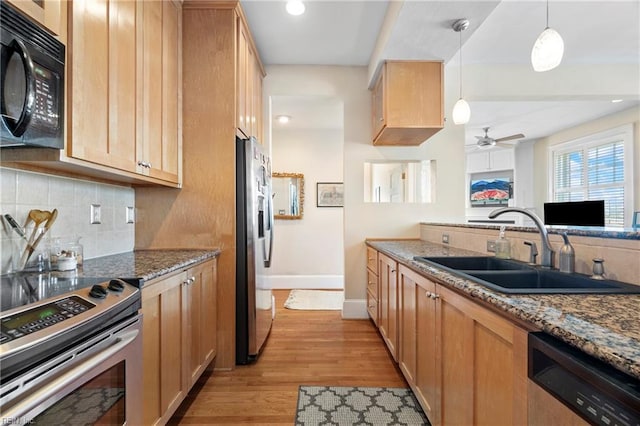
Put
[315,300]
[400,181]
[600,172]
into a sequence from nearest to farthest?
[400,181]
[315,300]
[600,172]

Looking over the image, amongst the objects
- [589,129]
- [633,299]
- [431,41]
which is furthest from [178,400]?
[589,129]

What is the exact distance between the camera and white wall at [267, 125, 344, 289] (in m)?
4.64

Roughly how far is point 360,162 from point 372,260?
1.07m

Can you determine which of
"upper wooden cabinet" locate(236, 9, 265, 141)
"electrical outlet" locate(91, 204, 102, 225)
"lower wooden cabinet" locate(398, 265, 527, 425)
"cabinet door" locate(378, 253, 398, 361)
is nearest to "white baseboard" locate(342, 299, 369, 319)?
"cabinet door" locate(378, 253, 398, 361)

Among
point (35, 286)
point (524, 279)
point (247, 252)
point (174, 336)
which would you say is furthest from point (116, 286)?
point (524, 279)

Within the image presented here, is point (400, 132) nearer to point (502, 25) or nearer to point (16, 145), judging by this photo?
point (502, 25)

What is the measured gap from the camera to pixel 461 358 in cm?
116

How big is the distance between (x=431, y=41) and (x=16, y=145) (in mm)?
2559

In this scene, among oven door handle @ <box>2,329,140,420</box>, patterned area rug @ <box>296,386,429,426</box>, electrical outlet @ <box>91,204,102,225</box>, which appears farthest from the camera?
electrical outlet @ <box>91,204,102,225</box>

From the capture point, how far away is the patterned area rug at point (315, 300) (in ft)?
11.9

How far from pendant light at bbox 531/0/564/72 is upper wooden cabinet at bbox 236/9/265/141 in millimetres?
1955

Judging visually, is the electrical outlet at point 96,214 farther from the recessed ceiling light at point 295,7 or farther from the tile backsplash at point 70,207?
the recessed ceiling light at point 295,7

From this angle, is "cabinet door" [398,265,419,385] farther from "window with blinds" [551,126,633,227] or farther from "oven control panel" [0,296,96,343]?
"window with blinds" [551,126,633,227]

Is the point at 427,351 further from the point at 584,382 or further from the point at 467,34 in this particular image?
the point at 467,34
